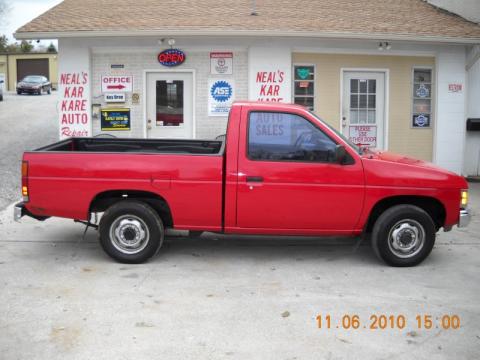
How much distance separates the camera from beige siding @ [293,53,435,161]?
12367 mm

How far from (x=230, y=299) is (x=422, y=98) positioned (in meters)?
8.77

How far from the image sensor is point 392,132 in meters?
12.7

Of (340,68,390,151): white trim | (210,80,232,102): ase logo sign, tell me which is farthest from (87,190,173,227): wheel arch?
(340,68,390,151): white trim

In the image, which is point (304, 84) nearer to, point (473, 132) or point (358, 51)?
point (358, 51)

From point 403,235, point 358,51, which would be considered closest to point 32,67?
point 358,51

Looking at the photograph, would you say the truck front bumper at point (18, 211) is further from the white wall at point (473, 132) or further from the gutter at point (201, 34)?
the white wall at point (473, 132)

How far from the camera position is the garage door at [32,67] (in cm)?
4994

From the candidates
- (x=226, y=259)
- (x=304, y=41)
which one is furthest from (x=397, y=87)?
(x=226, y=259)

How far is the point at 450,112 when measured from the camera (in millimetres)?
12719

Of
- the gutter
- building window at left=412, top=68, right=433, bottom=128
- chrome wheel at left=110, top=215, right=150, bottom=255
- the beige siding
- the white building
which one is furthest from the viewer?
building window at left=412, top=68, right=433, bottom=128

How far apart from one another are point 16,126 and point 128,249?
50.5ft
